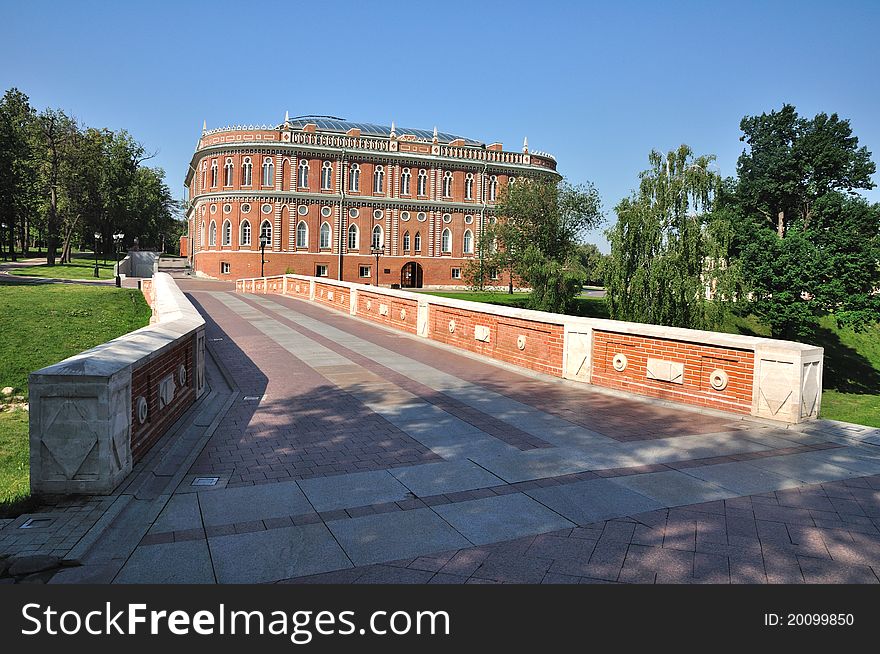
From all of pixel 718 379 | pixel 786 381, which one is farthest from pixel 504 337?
pixel 786 381

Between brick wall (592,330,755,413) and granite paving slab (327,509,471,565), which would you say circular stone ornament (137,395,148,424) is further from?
brick wall (592,330,755,413)

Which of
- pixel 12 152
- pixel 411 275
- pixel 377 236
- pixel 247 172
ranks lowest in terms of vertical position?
pixel 411 275

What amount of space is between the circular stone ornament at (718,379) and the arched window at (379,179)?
56986 millimetres

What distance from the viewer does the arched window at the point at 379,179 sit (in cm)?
6338

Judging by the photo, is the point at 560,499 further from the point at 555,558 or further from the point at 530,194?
the point at 530,194

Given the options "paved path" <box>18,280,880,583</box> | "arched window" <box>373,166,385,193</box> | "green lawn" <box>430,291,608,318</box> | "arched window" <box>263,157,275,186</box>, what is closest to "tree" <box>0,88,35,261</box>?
"arched window" <box>263,157,275,186</box>

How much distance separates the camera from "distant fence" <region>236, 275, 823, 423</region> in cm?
→ 830

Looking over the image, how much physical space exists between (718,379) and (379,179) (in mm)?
57534

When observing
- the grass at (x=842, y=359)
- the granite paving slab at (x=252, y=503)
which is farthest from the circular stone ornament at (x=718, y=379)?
the grass at (x=842, y=359)

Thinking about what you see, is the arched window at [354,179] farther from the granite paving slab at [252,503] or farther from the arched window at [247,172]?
the granite paving slab at [252,503]

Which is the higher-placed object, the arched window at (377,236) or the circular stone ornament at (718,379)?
the arched window at (377,236)

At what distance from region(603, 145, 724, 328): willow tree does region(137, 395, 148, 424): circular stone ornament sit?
22261mm

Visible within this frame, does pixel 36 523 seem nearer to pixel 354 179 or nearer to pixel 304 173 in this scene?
pixel 304 173

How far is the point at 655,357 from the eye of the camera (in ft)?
32.2
